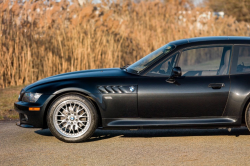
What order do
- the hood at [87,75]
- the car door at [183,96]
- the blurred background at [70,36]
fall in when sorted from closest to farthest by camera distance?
1. the car door at [183,96]
2. the hood at [87,75]
3. the blurred background at [70,36]

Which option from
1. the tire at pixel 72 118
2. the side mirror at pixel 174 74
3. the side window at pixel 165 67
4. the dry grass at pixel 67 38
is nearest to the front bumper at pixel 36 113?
the tire at pixel 72 118

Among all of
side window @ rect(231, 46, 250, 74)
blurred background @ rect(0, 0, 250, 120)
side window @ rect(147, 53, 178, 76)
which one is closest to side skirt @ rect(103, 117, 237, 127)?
side window @ rect(147, 53, 178, 76)

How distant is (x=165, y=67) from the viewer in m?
6.52

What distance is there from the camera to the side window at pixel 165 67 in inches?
252

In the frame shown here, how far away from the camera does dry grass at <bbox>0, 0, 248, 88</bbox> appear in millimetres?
12219

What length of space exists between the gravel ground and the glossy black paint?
30 centimetres

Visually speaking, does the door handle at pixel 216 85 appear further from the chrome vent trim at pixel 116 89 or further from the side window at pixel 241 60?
the chrome vent trim at pixel 116 89

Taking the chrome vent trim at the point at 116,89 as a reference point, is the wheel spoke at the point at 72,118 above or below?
below

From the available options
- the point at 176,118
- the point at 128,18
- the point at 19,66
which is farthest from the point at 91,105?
the point at 128,18

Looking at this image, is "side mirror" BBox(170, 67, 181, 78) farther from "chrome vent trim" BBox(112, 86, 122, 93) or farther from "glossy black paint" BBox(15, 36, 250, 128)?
"chrome vent trim" BBox(112, 86, 122, 93)

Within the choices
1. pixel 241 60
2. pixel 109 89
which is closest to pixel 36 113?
pixel 109 89

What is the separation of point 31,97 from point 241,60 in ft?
10.7

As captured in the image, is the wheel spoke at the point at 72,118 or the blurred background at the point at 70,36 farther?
the blurred background at the point at 70,36

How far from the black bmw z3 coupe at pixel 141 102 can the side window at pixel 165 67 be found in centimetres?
2
